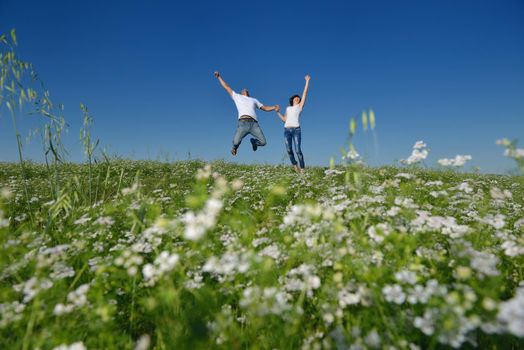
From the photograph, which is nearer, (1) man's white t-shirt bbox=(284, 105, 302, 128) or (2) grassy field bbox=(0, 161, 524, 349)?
(2) grassy field bbox=(0, 161, 524, 349)

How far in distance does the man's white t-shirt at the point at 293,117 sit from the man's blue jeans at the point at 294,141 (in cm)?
15

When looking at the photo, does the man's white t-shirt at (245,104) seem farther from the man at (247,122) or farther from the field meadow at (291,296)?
the field meadow at (291,296)

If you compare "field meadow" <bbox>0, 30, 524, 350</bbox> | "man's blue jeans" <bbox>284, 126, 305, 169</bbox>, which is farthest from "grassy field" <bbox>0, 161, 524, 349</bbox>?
"man's blue jeans" <bbox>284, 126, 305, 169</bbox>

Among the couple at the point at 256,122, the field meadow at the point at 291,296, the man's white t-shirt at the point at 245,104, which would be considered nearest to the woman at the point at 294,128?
the couple at the point at 256,122

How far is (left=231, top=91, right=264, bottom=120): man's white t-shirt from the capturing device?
447 inches

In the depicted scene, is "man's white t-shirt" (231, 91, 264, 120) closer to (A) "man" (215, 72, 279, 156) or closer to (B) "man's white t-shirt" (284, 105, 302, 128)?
(A) "man" (215, 72, 279, 156)

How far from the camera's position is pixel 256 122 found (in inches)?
454

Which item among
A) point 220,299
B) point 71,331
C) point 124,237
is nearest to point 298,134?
point 124,237

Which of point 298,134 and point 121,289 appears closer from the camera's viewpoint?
point 121,289

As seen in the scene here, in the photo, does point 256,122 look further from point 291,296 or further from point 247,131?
point 291,296

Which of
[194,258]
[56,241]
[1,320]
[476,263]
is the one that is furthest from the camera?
[56,241]

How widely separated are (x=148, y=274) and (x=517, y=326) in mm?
2106

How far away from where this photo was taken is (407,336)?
2.15 metres

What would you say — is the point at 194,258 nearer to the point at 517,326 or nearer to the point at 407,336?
the point at 407,336
